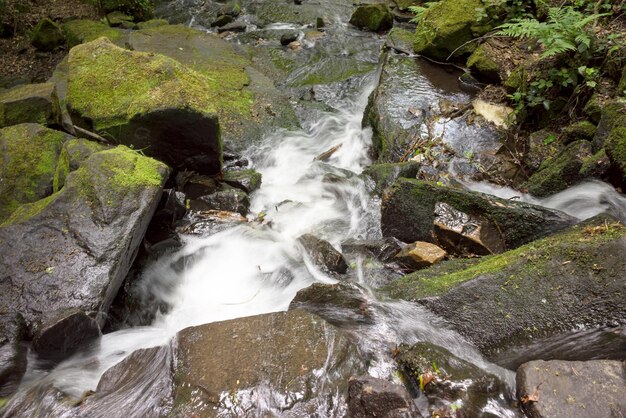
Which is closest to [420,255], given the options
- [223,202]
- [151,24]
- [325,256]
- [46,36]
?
[325,256]

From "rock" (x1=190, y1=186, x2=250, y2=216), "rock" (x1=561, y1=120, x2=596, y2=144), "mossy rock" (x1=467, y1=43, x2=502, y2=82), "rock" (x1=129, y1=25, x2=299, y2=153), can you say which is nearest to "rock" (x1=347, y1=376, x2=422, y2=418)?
"rock" (x1=190, y1=186, x2=250, y2=216)

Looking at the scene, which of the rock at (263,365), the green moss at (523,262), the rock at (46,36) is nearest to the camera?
the rock at (263,365)

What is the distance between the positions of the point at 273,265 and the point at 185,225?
1.22m

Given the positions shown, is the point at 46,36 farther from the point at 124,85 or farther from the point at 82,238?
the point at 82,238

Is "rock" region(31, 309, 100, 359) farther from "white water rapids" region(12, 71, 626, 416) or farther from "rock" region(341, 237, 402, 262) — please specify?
"rock" region(341, 237, 402, 262)

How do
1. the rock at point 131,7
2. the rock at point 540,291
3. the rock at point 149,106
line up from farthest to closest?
the rock at point 131,7
the rock at point 149,106
the rock at point 540,291

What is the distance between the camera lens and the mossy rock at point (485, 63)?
679 centimetres

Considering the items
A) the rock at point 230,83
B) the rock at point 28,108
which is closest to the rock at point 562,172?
the rock at point 230,83

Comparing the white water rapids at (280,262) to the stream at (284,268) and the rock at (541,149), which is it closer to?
the stream at (284,268)

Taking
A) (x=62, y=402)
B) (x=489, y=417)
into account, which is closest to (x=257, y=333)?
(x=62, y=402)

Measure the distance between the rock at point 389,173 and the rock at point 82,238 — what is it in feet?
8.79

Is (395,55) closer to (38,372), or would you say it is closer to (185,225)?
(185,225)

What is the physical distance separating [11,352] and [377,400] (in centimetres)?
274

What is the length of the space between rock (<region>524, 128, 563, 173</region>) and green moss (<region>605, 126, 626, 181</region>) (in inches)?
37.0
